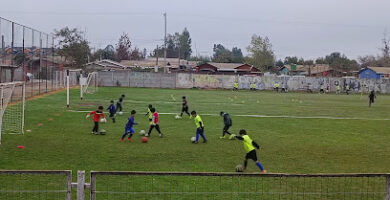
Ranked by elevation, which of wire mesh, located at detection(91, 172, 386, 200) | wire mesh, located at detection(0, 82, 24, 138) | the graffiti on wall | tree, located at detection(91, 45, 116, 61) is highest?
tree, located at detection(91, 45, 116, 61)

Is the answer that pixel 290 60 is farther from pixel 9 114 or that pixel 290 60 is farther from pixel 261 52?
pixel 9 114

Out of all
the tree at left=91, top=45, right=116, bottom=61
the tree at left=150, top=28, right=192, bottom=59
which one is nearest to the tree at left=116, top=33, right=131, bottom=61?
the tree at left=91, top=45, right=116, bottom=61

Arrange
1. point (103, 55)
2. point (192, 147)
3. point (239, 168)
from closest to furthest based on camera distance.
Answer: point (239, 168), point (192, 147), point (103, 55)

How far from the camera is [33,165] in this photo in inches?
504

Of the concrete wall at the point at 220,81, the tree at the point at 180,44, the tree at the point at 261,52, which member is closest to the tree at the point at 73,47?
the concrete wall at the point at 220,81

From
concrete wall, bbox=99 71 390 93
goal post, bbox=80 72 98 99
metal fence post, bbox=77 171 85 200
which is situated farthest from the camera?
concrete wall, bbox=99 71 390 93

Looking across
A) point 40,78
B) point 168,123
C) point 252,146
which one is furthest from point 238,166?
point 40,78

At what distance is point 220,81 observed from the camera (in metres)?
69.6

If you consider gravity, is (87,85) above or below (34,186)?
above

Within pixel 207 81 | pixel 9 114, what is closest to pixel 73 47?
pixel 207 81

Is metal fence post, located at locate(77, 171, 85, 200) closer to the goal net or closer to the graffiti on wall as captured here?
the goal net

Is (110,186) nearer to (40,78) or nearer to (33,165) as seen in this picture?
(33,165)

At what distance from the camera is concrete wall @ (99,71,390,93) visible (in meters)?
66.5

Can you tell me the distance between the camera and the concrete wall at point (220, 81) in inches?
2618
